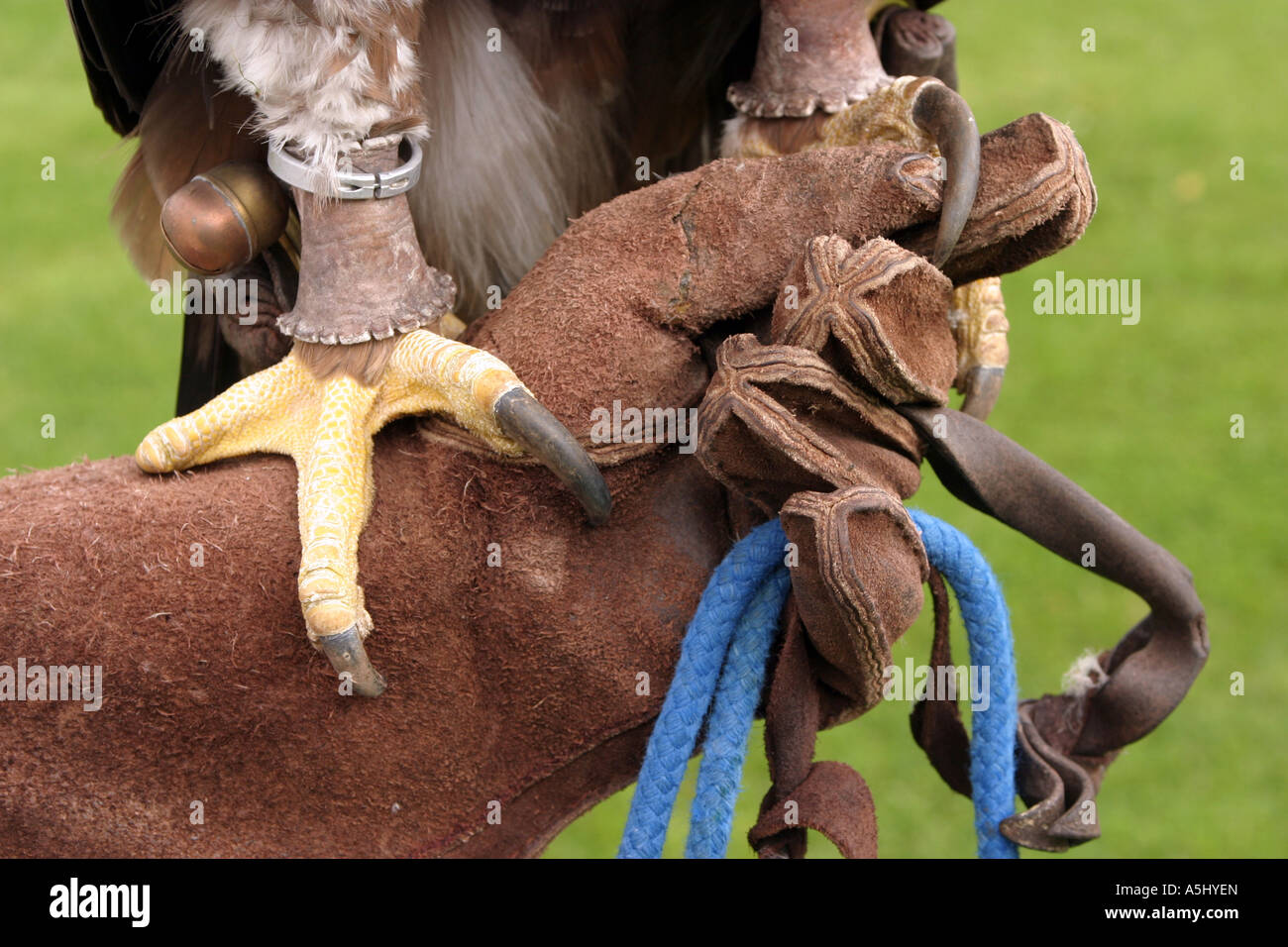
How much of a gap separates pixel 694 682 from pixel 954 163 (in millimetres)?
396

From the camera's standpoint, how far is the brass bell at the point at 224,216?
1.03 m

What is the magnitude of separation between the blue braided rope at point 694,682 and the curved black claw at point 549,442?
0.11 meters

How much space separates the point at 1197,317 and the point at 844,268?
3.99m

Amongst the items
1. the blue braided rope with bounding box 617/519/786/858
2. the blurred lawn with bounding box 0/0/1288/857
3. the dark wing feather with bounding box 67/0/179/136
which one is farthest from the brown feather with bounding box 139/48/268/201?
the blue braided rope with bounding box 617/519/786/858

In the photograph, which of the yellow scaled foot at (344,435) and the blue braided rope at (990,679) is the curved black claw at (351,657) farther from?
the blue braided rope at (990,679)

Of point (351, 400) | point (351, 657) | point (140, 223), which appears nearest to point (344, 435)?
point (351, 400)

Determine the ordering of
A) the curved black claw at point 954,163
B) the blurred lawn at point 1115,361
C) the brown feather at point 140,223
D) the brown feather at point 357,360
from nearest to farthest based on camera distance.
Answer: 1. the curved black claw at point 954,163
2. the brown feather at point 357,360
3. the brown feather at point 140,223
4. the blurred lawn at point 1115,361

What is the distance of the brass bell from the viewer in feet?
3.36

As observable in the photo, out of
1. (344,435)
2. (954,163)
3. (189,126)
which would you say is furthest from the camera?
(189,126)

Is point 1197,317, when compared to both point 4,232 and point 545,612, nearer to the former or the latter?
point 545,612

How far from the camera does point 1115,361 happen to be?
170 inches

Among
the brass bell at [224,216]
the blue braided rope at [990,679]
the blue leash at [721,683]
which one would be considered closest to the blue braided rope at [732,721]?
the blue leash at [721,683]

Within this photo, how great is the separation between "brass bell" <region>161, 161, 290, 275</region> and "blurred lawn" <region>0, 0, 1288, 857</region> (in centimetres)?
31

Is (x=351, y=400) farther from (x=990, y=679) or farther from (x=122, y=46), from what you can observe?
(x=990, y=679)
